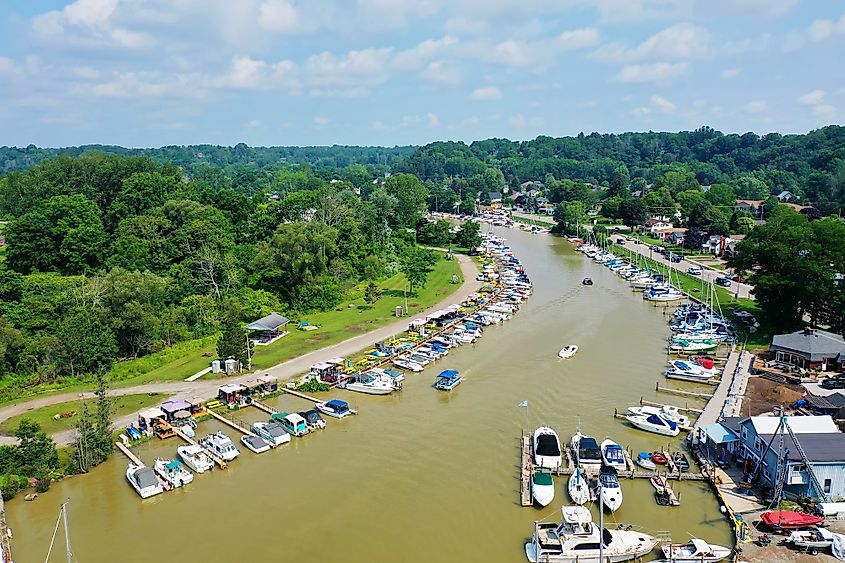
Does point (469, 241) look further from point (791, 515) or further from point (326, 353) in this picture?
point (791, 515)

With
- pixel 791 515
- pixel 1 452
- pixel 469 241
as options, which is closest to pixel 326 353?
pixel 1 452

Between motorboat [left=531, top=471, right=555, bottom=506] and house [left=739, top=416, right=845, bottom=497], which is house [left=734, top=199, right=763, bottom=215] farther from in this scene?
motorboat [left=531, top=471, right=555, bottom=506]

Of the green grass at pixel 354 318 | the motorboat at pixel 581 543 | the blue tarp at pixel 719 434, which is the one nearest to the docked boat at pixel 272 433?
the green grass at pixel 354 318

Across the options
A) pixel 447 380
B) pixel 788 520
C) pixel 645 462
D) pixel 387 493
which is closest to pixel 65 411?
pixel 387 493

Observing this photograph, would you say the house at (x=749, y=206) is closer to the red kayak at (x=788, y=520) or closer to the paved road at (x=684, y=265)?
the paved road at (x=684, y=265)

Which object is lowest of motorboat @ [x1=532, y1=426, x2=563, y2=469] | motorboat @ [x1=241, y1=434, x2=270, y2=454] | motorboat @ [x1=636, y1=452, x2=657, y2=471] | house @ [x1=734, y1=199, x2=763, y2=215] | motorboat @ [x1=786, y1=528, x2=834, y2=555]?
motorboat @ [x1=241, y1=434, x2=270, y2=454]

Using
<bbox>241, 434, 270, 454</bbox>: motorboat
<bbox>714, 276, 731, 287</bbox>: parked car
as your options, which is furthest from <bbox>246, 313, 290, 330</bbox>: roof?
<bbox>714, 276, 731, 287</bbox>: parked car
